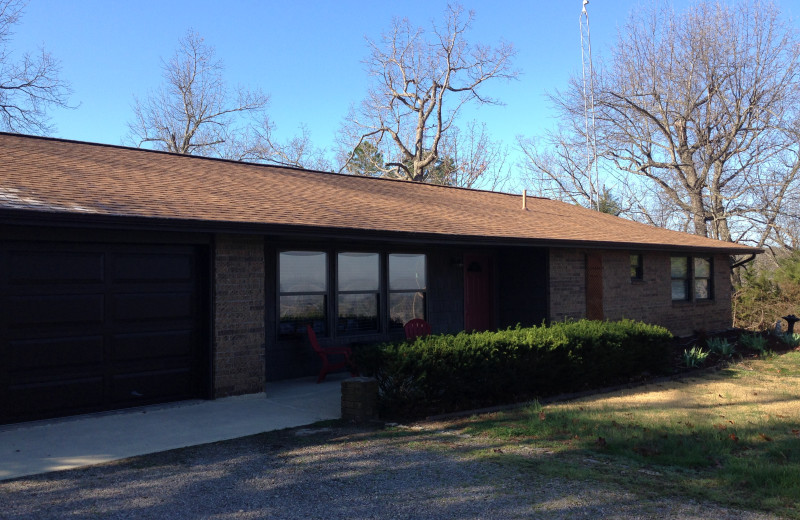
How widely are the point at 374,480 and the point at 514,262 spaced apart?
9.40 metres

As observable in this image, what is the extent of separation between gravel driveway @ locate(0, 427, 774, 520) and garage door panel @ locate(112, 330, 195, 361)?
2219 millimetres

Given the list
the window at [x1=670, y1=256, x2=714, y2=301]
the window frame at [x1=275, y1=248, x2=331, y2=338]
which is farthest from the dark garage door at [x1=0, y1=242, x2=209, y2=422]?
the window at [x1=670, y1=256, x2=714, y2=301]

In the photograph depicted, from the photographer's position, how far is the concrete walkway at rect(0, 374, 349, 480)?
245 inches

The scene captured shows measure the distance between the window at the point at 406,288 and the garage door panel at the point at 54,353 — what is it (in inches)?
225

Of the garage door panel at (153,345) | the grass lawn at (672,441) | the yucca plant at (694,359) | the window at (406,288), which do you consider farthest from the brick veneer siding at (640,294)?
the garage door panel at (153,345)

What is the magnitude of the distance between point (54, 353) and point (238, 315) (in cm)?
228

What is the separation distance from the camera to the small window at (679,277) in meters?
17.1

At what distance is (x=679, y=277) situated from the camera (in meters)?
17.2

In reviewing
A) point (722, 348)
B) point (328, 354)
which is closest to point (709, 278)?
point (722, 348)

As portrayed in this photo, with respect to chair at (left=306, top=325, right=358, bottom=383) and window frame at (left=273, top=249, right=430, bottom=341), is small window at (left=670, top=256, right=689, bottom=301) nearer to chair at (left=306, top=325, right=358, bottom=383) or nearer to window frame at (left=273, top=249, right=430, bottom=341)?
window frame at (left=273, top=249, right=430, bottom=341)

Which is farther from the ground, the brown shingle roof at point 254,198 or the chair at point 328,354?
the brown shingle roof at point 254,198

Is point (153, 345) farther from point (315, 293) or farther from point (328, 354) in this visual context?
point (315, 293)

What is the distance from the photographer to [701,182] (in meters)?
27.2

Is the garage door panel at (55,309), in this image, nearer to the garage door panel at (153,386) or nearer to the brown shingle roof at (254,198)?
the garage door panel at (153,386)
